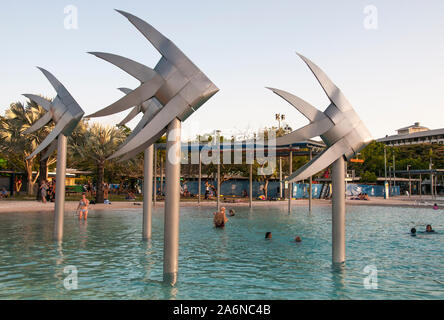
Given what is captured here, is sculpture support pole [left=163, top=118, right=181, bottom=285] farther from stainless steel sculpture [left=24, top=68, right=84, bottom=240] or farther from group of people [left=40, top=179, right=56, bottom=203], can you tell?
group of people [left=40, top=179, right=56, bottom=203]

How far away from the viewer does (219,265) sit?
1124 centimetres

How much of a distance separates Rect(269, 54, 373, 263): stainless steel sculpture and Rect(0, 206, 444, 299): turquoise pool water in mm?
2000

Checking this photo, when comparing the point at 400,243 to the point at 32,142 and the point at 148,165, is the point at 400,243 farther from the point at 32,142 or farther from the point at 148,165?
the point at 32,142

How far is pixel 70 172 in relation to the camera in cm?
5862

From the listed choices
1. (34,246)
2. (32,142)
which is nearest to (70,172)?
(32,142)

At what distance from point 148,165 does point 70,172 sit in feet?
160

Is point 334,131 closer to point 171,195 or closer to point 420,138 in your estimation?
point 171,195

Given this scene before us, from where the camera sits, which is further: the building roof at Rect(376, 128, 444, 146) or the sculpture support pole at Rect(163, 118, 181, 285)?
the building roof at Rect(376, 128, 444, 146)

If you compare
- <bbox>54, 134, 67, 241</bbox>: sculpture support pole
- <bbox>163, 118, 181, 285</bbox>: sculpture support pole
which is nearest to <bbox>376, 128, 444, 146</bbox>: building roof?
<bbox>54, 134, 67, 241</bbox>: sculpture support pole

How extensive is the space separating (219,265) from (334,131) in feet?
16.5

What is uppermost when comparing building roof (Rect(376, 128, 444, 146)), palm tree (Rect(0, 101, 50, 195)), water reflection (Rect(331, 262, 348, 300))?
building roof (Rect(376, 128, 444, 146))

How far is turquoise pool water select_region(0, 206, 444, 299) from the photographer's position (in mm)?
8344

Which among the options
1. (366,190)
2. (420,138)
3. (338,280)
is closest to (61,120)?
(338,280)

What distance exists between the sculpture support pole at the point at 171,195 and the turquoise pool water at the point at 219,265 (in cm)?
67
